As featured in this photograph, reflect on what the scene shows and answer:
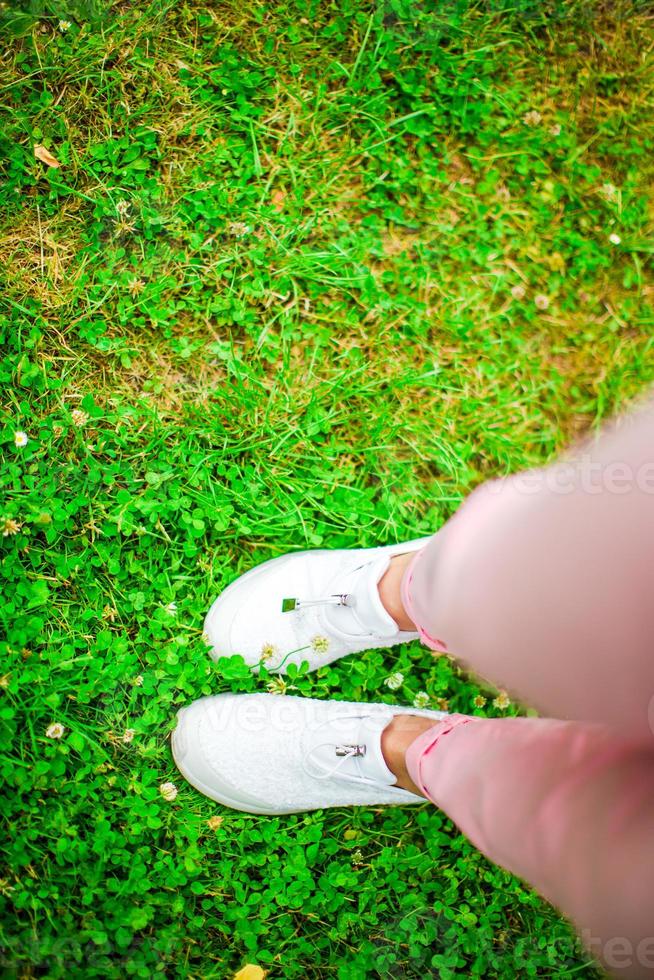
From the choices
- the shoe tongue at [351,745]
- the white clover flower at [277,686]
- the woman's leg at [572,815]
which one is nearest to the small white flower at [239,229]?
the white clover flower at [277,686]

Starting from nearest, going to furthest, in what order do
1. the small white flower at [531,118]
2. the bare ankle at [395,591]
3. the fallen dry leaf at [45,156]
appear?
1. the bare ankle at [395,591]
2. the fallen dry leaf at [45,156]
3. the small white flower at [531,118]

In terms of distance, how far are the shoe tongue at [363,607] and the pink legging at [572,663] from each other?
490mm

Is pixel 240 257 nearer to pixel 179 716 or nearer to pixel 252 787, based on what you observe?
pixel 179 716

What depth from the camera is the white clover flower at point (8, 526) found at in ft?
6.51

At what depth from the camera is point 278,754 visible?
2.00 meters

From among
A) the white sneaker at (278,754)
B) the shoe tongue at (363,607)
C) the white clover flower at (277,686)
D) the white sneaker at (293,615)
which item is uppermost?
the shoe tongue at (363,607)

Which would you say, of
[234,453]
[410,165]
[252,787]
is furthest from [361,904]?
[410,165]

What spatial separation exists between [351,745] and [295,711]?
0.20 metres

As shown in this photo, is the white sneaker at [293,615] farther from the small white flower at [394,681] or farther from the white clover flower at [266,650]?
the small white flower at [394,681]

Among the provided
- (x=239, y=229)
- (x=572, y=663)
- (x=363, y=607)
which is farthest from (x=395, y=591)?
(x=239, y=229)

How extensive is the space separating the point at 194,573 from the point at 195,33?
6.06 ft

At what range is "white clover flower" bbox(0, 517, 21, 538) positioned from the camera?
6.51ft

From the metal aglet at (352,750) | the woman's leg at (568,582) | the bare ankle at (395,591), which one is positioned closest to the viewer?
the woman's leg at (568,582)

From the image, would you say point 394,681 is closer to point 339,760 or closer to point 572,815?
point 339,760
